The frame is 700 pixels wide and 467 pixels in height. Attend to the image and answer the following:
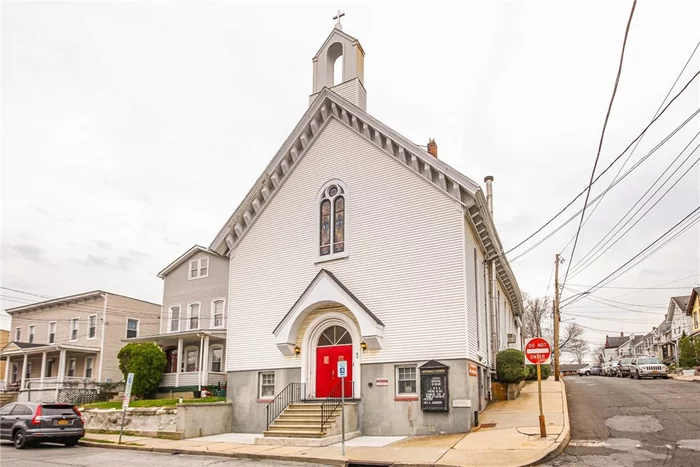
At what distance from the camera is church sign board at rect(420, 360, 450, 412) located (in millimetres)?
17922

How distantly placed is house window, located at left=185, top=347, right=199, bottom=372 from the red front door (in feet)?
50.0

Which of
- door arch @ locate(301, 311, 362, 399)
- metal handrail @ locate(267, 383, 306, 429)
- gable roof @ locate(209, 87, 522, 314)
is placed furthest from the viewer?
metal handrail @ locate(267, 383, 306, 429)

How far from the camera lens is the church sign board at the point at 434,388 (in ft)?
58.8

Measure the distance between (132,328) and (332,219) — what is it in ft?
82.1

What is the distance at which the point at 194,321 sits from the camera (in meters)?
35.2

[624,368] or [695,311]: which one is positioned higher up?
[695,311]

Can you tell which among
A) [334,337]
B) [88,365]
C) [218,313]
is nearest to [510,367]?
[334,337]

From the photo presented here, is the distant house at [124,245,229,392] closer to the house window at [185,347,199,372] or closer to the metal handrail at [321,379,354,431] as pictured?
the house window at [185,347,199,372]

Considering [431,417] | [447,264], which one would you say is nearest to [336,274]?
[447,264]

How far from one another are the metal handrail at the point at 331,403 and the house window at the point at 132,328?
987 inches

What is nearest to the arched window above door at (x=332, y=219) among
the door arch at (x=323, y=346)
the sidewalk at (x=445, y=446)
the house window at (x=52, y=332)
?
the door arch at (x=323, y=346)

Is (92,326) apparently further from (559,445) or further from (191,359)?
(559,445)

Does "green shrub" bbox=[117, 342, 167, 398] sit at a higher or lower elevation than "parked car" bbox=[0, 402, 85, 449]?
higher

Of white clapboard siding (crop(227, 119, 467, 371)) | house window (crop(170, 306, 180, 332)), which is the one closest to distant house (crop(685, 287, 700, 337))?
house window (crop(170, 306, 180, 332))
